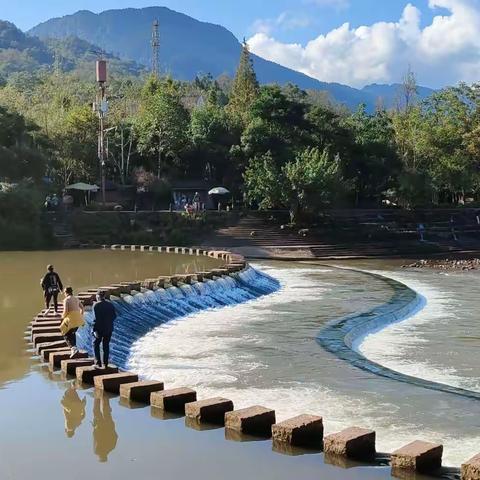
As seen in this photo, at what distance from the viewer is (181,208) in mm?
52875

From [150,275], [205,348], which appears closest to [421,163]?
[150,275]

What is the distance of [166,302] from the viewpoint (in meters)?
21.0

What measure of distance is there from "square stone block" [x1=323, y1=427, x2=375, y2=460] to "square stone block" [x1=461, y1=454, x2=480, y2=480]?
1.18 meters

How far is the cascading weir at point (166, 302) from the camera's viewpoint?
16.0m

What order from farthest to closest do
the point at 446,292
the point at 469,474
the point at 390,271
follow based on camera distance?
1. the point at 390,271
2. the point at 446,292
3. the point at 469,474

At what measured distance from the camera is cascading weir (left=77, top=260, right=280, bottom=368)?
1605 cm

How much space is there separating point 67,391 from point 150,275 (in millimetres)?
16516

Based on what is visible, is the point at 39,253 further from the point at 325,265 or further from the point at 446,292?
the point at 446,292

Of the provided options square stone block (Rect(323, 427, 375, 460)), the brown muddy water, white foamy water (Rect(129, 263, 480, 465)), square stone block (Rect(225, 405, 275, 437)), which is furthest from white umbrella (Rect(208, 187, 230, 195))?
square stone block (Rect(323, 427, 375, 460))

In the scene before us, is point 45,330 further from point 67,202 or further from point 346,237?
point 67,202

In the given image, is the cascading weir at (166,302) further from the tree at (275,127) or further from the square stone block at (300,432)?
the tree at (275,127)

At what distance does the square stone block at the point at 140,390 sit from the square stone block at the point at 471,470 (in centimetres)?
476

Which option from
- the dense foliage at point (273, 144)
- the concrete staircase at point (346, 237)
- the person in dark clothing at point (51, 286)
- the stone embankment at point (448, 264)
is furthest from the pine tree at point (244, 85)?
the person in dark clothing at point (51, 286)

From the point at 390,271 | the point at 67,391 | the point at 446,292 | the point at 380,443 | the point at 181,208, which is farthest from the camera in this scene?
the point at 181,208
